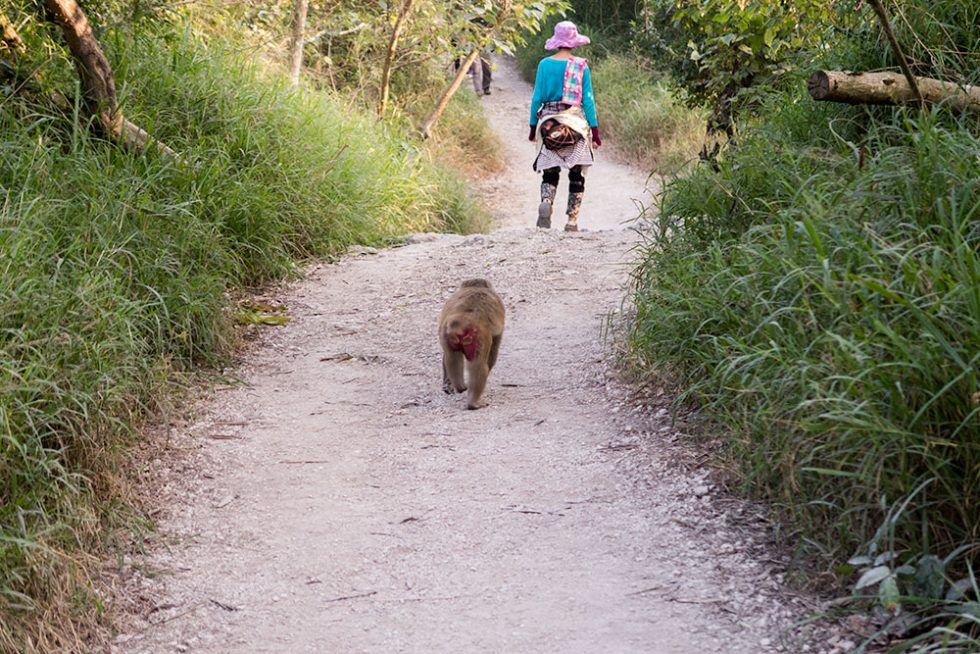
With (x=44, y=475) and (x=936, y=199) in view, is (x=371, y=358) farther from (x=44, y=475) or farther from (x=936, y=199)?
(x=936, y=199)

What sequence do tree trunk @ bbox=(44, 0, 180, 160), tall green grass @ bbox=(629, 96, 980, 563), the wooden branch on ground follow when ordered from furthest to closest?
tree trunk @ bbox=(44, 0, 180, 160) → the wooden branch on ground → tall green grass @ bbox=(629, 96, 980, 563)

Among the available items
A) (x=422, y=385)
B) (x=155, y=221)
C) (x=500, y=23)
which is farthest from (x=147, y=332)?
(x=500, y=23)

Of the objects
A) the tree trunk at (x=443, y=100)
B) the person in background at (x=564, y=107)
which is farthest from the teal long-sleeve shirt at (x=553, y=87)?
the tree trunk at (x=443, y=100)

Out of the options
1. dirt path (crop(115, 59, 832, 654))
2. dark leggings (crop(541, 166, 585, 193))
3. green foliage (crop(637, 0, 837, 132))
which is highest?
green foliage (crop(637, 0, 837, 132))

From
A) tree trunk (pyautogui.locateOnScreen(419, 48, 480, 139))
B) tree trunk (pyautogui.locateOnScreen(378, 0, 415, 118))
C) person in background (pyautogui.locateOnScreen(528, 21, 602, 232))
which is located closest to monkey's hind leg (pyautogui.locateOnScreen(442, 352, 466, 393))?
person in background (pyautogui.locateOnScreen(528, 21, 602, 232))

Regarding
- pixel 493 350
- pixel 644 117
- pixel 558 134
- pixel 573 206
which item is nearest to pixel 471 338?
pixel 493 350

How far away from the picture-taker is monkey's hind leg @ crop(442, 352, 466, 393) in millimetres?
5660

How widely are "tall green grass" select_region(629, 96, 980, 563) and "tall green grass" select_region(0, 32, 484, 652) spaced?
8.33 feet

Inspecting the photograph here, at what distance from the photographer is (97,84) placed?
23.6 feet

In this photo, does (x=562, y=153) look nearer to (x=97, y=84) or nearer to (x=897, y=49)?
(x=97, y=84)

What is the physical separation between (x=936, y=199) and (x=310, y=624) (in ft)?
9.46

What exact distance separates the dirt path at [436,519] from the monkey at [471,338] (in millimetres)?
168

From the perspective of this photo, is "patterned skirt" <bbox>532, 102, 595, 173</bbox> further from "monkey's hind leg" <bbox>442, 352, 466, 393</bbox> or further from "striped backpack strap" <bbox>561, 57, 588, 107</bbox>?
"monkey's hind leg" <bbox>442, 352, 466, 393</bbox>

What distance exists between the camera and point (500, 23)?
13.4 m
